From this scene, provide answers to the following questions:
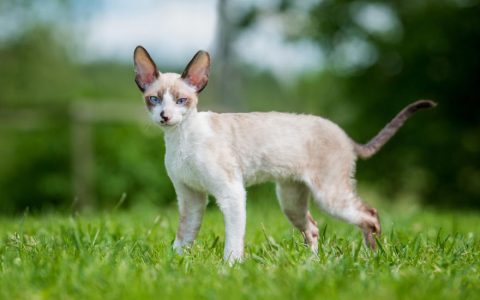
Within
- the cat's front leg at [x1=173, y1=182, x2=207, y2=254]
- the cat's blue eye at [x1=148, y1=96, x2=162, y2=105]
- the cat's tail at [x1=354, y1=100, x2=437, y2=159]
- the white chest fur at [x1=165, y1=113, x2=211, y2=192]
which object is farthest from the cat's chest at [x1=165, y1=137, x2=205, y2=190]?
the cat's tail at [x1=354, y1=100, x2=437, y2=159]

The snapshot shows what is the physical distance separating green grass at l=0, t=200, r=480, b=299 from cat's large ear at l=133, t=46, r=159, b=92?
3.70ft

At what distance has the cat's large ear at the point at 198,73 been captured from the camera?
14.8 feet

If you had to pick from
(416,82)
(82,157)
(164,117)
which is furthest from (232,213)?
(416,82)

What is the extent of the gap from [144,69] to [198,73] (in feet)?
1.22

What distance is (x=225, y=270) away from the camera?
3.87 meters

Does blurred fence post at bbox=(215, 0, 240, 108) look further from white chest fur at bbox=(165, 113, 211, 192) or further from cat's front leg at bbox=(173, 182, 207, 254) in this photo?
white chest fur at bbox=(165, 113, 211, 192)

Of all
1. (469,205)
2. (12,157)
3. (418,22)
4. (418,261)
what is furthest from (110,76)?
(418,261)

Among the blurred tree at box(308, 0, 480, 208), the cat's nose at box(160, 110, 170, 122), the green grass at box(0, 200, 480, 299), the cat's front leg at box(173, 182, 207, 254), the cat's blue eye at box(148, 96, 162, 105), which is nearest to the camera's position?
the green grass at box(0, 200, 480, 299)

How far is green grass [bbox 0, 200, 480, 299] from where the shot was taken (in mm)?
3301

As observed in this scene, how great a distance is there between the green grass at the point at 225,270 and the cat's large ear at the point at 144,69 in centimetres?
113

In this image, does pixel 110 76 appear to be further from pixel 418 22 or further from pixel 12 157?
pixel 418 22

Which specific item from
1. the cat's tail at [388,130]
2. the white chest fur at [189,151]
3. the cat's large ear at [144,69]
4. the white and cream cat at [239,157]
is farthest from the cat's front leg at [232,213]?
the cat's tail at [388,130]

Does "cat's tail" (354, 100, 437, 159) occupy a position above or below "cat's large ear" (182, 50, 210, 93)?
below

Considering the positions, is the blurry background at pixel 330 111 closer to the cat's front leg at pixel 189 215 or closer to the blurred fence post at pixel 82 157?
the blurred fence post at pixel 82 157
